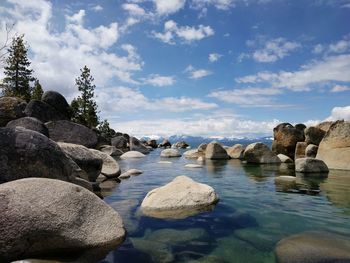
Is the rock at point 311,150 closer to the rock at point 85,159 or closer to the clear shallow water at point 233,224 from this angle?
the clear shallow water at point 233,224

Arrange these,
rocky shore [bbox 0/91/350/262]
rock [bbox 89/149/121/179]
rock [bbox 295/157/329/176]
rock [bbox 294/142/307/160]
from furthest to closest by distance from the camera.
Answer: rock [bbox 294/142/307/160] → rock [bbox 295/157/329/176] → rock [bbox 89/149/121/179] → rocky shore [bbox 0/91/350/262]

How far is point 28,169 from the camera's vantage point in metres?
11.0

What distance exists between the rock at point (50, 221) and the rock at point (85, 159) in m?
8.38

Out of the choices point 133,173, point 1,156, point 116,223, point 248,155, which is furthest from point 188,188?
point 248,155

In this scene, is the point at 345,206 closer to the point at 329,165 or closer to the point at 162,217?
the point at 162,217

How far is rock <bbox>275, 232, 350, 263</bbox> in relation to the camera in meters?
7.52

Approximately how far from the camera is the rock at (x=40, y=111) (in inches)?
1568

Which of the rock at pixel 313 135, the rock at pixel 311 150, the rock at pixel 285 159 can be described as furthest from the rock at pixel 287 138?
the rock at pixel 311 150

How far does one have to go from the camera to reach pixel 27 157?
1097cm

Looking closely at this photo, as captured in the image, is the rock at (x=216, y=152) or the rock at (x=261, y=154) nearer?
the rock at (x=261, y=154)

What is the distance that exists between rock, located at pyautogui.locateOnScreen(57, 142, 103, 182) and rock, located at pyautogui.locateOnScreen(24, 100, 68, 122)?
25.1 m

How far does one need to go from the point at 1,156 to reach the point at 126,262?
587cm

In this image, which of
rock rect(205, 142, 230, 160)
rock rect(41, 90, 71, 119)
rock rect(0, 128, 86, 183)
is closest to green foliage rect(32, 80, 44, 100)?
rock rect(41, 90, 71, 119)

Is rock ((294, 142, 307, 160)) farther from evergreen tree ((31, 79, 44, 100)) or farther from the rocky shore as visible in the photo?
evergreen tree ((31, 79, 44, 100))
